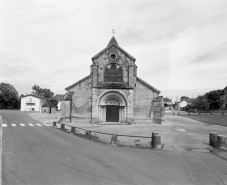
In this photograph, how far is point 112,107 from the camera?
24.8 m

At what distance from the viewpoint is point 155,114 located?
80.4 feet

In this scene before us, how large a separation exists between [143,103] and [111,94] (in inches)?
173

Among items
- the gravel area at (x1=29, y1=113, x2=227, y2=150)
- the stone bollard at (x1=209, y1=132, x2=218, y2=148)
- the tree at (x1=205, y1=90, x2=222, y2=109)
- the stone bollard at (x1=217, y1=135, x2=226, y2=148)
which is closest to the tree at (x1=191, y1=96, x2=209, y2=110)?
the tree at (x1=205, y1=90, x2=222, y2=109)

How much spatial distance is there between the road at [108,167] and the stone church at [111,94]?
14631 millimetres

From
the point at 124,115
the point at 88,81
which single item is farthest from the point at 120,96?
the point at 88,81

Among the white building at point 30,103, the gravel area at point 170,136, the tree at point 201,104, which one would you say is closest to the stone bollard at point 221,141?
the gravel area at point 170,136

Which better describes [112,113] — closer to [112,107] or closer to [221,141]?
[112,107]

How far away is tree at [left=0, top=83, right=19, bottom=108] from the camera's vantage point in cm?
6825

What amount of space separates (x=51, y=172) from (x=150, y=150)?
5360 millimetres

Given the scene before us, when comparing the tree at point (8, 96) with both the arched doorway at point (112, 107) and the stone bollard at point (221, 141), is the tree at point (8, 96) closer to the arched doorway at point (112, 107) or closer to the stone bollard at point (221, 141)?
the arched doorway at point (112, 107)

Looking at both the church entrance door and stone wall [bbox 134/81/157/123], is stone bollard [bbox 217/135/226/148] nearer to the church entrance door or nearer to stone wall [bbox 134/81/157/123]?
stone wall [bbox 134/81/157/123]

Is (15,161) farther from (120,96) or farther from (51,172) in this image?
(120,96)

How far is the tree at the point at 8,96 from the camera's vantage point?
2687 inches

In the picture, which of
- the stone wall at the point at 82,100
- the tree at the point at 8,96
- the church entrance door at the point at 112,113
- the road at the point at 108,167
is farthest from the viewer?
the tree at the point at 8,96
